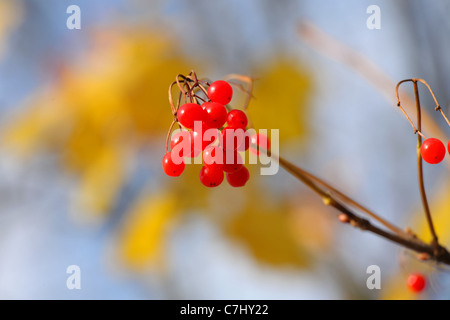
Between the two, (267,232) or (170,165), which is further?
(267,232)

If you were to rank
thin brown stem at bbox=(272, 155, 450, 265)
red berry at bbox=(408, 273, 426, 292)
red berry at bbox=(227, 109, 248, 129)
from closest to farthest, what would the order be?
thin brown stem at bbox=(272, 155, 450, 265) < red berry at bbox=(227, 109, 248, 129) < red berry at bbox=(408, 273, 426, 292)

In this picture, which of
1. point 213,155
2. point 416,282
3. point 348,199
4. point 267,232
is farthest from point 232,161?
point 267,232

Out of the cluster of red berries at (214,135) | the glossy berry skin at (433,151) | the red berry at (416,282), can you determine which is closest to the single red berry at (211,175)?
the cluster of red berries at (214,135)

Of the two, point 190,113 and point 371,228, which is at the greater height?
point 190,113

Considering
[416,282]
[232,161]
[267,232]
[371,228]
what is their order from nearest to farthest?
[371,228] → [232,161] → [416,282] → [267,232]

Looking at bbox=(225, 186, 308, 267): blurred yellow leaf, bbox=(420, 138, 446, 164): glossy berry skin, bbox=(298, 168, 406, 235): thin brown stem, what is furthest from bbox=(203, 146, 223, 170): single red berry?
bbox=(225, 186, 308, 267): blurred yellow leaf

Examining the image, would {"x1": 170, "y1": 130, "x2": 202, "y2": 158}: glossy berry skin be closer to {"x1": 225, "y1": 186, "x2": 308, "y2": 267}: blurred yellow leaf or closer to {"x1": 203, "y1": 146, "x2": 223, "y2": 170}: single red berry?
{"x1": 203, "y1": 146, "x2": 223, "y2": 170}: single red berry

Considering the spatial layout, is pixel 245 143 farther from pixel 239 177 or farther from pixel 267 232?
pixel 267 232

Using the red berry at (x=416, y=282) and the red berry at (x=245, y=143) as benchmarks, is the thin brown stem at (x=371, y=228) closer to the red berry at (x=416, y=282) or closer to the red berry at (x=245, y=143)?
the red berry at (x=245, y=143)
